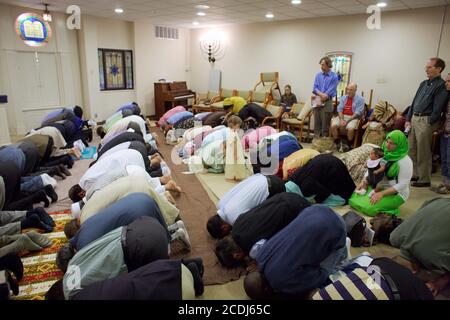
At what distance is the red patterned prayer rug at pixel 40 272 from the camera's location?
230 centimetres

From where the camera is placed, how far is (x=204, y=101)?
9.41 metres

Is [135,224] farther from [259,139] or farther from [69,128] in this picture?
[69,128]

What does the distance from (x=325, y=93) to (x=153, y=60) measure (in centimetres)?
528

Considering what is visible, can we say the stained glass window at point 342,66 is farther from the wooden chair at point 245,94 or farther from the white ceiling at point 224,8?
the wooden chair at point 245,94

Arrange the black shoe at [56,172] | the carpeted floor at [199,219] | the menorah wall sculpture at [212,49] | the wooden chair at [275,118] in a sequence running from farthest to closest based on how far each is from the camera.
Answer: the menorah wall sculpture at [212,49]
the wooden chair at [275,118]
the black shoe at [56,172]
the carpeted floor at [199,219]

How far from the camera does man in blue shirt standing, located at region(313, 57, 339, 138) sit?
19.9ft

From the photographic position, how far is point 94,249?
1.84m

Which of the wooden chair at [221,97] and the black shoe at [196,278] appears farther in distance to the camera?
the wooden chair at [221,97]

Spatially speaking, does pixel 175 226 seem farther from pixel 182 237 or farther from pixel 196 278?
pixel 196 278

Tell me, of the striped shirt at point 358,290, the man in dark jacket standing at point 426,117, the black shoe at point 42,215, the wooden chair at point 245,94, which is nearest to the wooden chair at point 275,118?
the wooden chair at point 245,94

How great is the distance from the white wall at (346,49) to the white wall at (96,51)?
271cm

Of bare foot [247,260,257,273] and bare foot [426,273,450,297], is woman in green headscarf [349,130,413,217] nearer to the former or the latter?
bare foot [426,273,450,297]

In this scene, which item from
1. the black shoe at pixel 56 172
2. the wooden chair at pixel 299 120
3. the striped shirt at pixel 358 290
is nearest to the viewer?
the striped shirt at pixel 358 290
